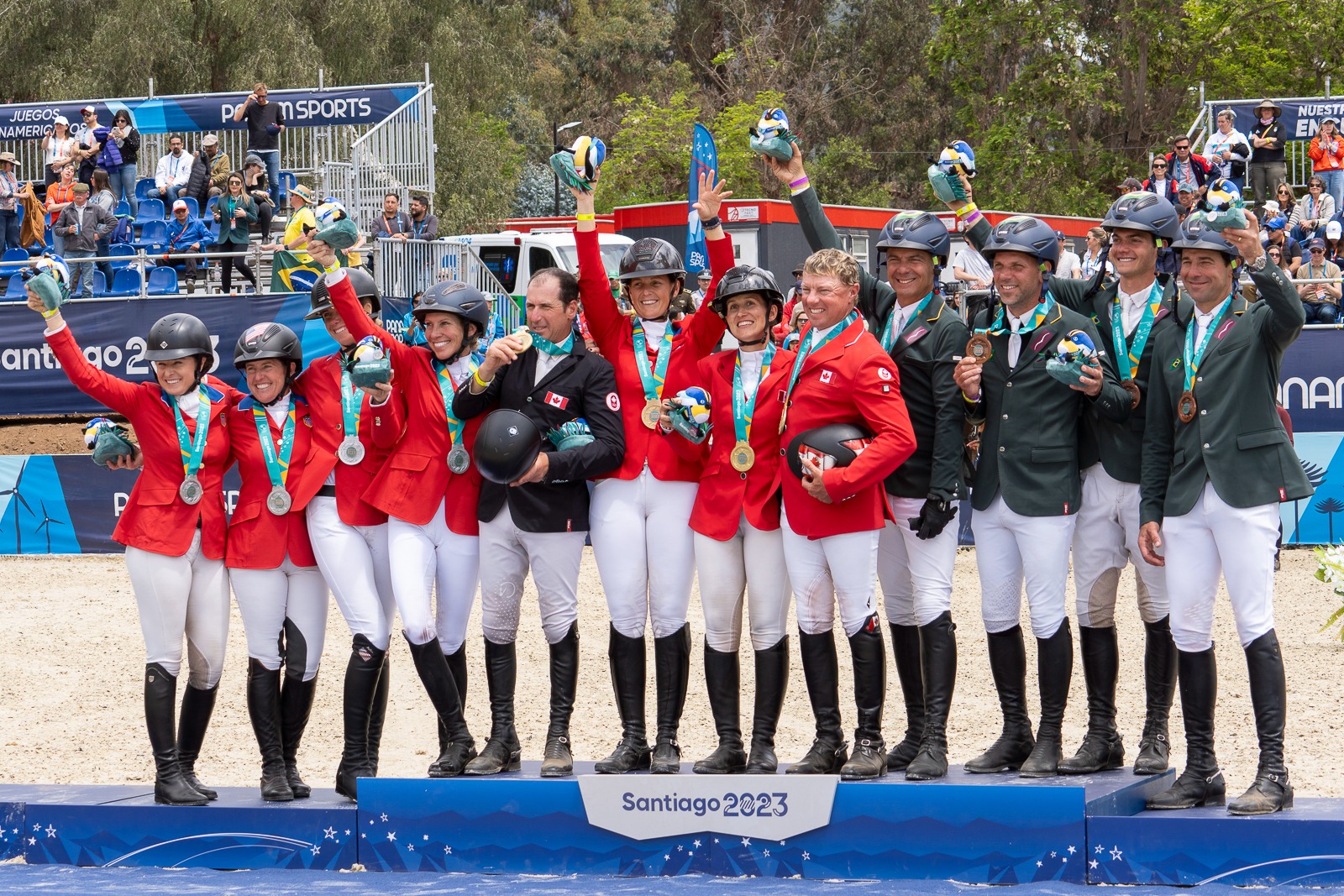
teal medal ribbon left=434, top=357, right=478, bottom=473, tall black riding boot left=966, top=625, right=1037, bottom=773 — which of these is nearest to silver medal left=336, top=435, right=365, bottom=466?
teal medal ribbon left=434, top=357, right=478, bottom=473

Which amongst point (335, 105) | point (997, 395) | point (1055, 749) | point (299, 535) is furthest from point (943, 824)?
point (335, 105)

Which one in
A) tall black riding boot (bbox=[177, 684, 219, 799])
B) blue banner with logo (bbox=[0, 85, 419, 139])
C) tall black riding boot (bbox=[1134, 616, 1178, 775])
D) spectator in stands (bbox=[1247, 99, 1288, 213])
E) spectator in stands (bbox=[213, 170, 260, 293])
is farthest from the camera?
blue banner with logo (bbox=[0, 85, 419, 139])

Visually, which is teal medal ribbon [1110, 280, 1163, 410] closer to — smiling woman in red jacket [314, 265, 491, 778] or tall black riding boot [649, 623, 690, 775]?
tall black riding boot [649, 623, 690, 775]

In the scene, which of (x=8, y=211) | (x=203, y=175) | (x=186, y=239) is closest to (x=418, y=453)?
(x=186, y=239)

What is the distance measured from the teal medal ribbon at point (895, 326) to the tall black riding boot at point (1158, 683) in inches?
62.5

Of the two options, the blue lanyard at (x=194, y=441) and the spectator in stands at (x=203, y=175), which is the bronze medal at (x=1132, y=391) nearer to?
the blue lanyard at (x=194, y=441)

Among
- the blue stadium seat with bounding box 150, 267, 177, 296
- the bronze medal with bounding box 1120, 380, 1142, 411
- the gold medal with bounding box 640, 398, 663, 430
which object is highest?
the blue stadium seat with bounding box 150, 267, 177, 296

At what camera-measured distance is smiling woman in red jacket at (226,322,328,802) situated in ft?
21.2

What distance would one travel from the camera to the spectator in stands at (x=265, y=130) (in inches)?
846

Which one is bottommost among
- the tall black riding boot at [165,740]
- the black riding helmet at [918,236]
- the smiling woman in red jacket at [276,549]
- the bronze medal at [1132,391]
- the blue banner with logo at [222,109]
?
the tall black riding boot at [165,740]

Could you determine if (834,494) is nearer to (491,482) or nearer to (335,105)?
(491,482)

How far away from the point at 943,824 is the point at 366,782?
237 centimetres

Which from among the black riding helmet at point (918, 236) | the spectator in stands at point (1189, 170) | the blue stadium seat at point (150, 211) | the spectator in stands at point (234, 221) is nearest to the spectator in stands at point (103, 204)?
the blue stadium seat at point (150, 211)

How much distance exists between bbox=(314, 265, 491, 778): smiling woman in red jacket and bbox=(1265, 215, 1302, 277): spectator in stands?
12442mm
